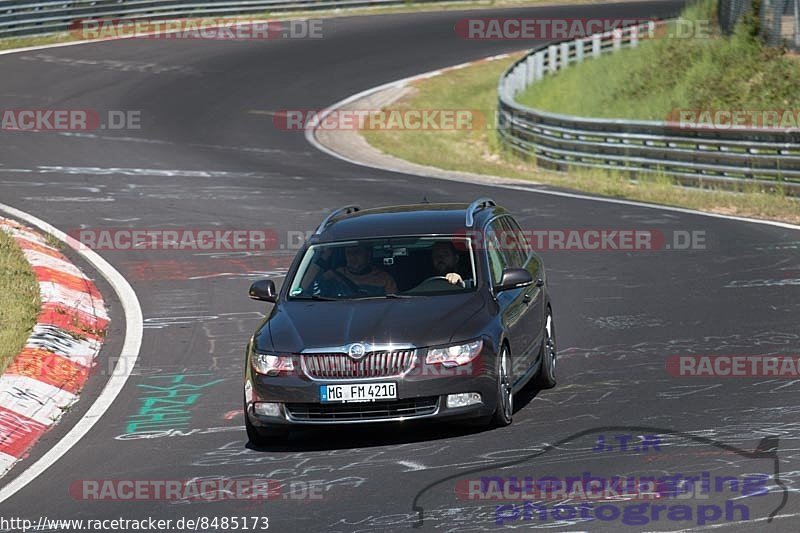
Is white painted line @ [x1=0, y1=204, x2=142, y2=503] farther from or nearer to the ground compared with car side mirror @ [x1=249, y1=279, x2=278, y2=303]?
nearer to the ground

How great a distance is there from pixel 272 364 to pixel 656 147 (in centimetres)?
1631

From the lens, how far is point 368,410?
30.9 feet

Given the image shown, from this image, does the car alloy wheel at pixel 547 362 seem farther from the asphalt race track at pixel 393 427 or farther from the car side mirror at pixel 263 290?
the car side mirror at pixel 263 290

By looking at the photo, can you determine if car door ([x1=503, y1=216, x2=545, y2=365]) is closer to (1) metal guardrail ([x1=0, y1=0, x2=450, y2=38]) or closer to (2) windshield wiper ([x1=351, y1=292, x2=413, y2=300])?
(2) windshield wiper ([x1=351, y1=292, x2=413, y2=300])

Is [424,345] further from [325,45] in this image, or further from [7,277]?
[325,45]

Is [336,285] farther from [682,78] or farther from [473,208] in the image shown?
[682,78]

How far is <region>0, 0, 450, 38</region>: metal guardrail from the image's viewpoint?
41.4 meters

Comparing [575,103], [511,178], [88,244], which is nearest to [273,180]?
[511,178]

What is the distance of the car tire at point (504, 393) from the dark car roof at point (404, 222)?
4.14ft

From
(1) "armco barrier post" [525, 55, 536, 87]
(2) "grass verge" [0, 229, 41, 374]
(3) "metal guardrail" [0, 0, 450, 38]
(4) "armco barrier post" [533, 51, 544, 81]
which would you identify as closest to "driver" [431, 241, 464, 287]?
(2) "grass verge" [0, 229, 41, 374]

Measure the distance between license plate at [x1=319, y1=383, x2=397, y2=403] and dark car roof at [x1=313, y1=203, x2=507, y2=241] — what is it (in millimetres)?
1738

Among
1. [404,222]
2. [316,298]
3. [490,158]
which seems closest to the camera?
[316,298]

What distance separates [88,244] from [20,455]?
8.60m

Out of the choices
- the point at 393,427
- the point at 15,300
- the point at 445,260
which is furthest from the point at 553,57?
the point at 393,427
